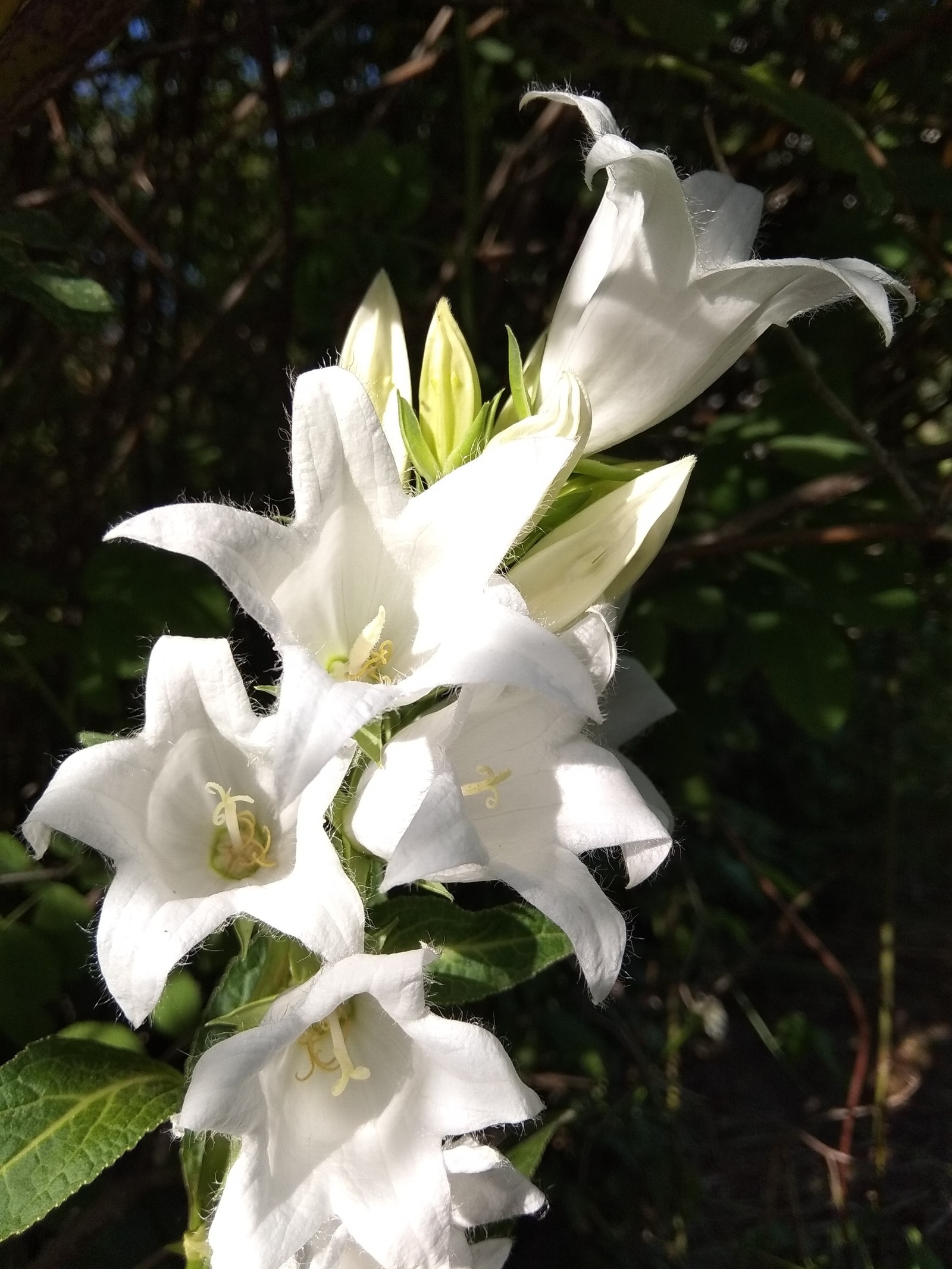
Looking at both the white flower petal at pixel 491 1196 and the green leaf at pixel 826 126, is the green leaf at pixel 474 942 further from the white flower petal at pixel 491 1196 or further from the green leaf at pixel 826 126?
the green leaf at pixel 826 126

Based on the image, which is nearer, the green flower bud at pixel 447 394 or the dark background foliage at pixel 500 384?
the green flower bud at pixel 447 394

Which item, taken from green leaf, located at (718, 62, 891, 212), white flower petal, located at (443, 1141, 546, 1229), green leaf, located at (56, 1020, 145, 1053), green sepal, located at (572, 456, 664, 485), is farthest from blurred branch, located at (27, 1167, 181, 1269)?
green leaf, located at (718, 62, 891, 212)

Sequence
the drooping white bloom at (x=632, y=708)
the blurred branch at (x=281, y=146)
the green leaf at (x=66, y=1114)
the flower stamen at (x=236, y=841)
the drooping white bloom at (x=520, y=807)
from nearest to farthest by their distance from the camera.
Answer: the drooping white bloom at (x=520, y=807), the green leaf at (x=66, y=1114), the flower stamen at (x=236, y=841), the drooping white bloom at (x=632, y=708), the blurred branch at (x=281, y=146)

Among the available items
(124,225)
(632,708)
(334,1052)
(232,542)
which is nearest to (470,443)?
(232,542)

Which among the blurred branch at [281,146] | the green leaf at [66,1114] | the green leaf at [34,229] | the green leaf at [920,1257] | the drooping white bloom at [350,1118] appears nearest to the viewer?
the drooping white bloom at [350,1118]

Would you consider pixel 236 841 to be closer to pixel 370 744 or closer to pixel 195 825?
pixel 195 825

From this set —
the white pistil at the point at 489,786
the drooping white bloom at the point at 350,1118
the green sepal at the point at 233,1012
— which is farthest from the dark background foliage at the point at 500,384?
the white pistil at the point at 489,786

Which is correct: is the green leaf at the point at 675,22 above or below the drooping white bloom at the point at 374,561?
above
